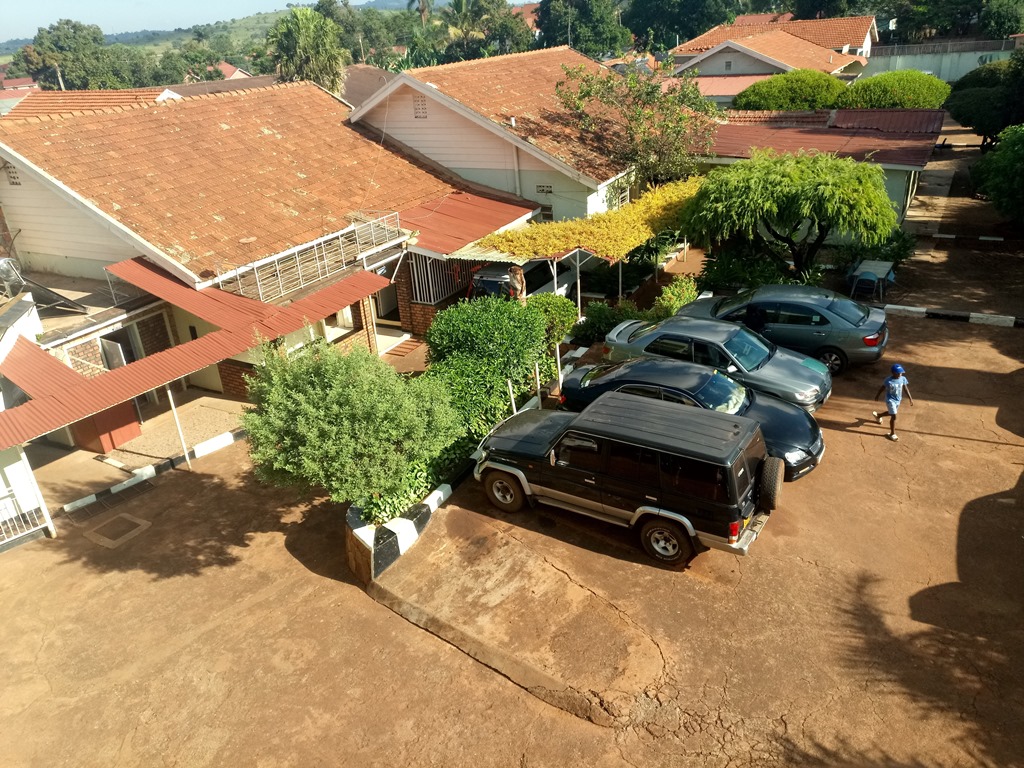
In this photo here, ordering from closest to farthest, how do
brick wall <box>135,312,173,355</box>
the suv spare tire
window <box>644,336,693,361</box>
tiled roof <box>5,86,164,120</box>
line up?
1. the suv spare tire
2. window <box>644,336,693,361</box>
3. brick wall <box>135,312,173,355</box>
4. tiled roof <box>5,86,164,120</box>

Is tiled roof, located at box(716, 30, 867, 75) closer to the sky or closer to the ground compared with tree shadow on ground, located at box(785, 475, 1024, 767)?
closer to the sky

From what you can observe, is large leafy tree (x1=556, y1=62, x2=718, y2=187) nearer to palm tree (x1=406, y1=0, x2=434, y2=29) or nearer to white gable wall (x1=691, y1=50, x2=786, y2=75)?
white gable wall (x1=691, y1=50, x2=786, y2=75)

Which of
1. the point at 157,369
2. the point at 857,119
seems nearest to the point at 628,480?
the point at 157,369

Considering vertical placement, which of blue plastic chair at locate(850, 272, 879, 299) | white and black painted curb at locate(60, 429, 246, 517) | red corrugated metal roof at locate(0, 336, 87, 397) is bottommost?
white and black painted curb at locate(60, 429, 246, 517)

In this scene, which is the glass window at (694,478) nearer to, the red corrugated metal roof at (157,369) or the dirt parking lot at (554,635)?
the dirt parking lot at (554,635)

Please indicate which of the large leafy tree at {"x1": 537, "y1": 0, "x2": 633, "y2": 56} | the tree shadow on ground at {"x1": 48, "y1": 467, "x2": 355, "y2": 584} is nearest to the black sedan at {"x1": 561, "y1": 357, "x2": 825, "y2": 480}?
the tree shadow on ground at {"x1": 48, "y1": 467, "x2": 355, "y2": 584}

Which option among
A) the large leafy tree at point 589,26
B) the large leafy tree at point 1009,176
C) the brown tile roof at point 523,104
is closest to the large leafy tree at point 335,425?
the brown tile roof at point 523,104

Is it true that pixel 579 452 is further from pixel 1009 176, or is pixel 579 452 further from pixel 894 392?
pixel 1009 176

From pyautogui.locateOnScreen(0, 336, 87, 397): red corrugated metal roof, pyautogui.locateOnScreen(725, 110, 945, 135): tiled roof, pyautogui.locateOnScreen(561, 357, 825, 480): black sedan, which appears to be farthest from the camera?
pyautogui.locateOnScreen(725, 110, 945, 135): tiled roof
